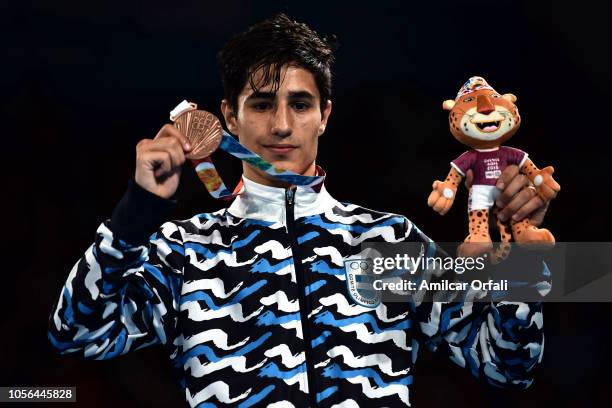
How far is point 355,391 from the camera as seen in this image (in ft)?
5.91

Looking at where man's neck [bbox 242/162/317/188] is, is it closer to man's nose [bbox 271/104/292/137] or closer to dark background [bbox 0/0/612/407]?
man's nose [bbox 271/104/292/137]

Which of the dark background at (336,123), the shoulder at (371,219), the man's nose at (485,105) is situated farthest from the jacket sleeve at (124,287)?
the dark background at (336,123)

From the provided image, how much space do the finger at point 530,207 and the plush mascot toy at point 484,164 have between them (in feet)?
0.04

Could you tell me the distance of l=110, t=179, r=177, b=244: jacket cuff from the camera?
1618mm

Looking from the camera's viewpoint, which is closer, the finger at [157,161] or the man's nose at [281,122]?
the finger at [157,161]

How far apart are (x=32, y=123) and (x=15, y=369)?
783 millimetres

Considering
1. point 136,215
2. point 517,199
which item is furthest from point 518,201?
point 136,215

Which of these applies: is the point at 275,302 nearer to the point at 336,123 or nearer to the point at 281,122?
the point at 281,122

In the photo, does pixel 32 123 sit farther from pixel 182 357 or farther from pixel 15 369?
pixel 182 357

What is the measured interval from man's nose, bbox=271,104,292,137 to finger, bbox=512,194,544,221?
0.50m

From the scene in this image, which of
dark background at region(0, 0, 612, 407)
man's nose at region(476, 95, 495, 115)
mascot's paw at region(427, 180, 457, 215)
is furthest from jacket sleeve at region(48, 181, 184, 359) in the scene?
dark background at region(0, 0, 612, 407)

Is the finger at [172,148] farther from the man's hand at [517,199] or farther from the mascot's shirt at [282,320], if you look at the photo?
the man's hand at [517,199]

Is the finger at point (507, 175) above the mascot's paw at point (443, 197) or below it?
above

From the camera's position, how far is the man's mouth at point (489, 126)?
5.34 feet
